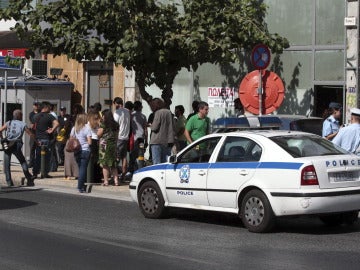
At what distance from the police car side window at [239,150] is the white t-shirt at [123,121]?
20.5ft

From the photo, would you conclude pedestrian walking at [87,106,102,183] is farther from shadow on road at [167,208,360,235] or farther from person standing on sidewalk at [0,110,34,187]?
shadow on road at [167,208,360,235]

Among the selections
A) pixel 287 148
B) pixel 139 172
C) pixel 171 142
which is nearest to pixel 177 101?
pixel 171 142

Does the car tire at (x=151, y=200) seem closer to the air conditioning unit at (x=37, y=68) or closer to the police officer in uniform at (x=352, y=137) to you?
the police officer in uniform at (x=352, y=137)

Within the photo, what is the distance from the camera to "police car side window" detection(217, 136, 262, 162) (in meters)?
12.0

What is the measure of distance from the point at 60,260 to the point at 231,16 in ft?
32.8

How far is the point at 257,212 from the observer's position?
11672 mm

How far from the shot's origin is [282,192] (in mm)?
11336

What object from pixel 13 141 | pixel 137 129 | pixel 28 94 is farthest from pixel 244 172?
pixel 28 94

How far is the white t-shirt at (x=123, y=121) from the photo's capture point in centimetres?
1845

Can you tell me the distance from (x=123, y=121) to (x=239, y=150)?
21.6ft

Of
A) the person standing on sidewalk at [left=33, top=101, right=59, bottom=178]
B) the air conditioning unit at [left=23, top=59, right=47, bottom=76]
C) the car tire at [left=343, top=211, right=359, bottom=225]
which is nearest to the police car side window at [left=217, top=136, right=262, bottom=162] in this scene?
the car tire at [left=343, top=211, right=359, bottom=225]

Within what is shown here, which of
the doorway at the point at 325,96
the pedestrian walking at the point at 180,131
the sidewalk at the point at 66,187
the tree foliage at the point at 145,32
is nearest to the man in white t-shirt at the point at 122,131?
the sidewalk at the point at 66,187

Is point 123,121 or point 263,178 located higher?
point 123,121

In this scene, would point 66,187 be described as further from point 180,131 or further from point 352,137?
point 352,137
